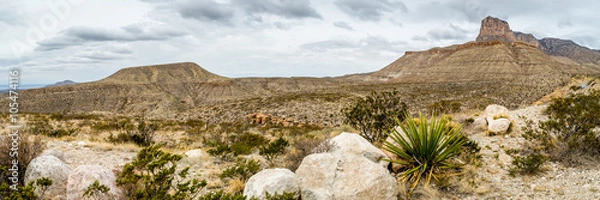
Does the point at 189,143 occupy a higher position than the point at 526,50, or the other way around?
the point at 526,50

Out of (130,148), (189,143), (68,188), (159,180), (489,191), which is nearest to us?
(159,180)

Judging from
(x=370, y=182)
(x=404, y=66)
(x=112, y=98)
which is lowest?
(x=112, y=98)

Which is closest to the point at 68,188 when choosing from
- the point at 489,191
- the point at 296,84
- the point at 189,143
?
the point at 489,191

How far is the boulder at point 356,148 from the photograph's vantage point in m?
6.22

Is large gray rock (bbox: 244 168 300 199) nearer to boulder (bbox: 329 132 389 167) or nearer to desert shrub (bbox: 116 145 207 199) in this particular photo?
desert shrub (bbox: 116 145 207 199)

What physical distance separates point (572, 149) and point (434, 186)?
3978mm

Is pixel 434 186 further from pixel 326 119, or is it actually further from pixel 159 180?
pixel 326 119

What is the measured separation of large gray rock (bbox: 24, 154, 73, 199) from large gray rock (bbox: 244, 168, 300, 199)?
3.13 metres

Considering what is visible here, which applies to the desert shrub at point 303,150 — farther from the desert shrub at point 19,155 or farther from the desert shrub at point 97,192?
the desert shrub at point 19,155

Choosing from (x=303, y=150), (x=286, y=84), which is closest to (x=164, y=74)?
(x=286, y=84)

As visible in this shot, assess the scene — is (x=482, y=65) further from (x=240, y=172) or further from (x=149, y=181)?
(x=149, y=181)

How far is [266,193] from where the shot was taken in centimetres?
439

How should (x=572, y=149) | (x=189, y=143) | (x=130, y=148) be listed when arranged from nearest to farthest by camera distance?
(x=572, y=149) → (x=130, y=148) → (x=189, y=143)

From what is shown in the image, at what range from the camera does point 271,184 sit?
15.5 feet
